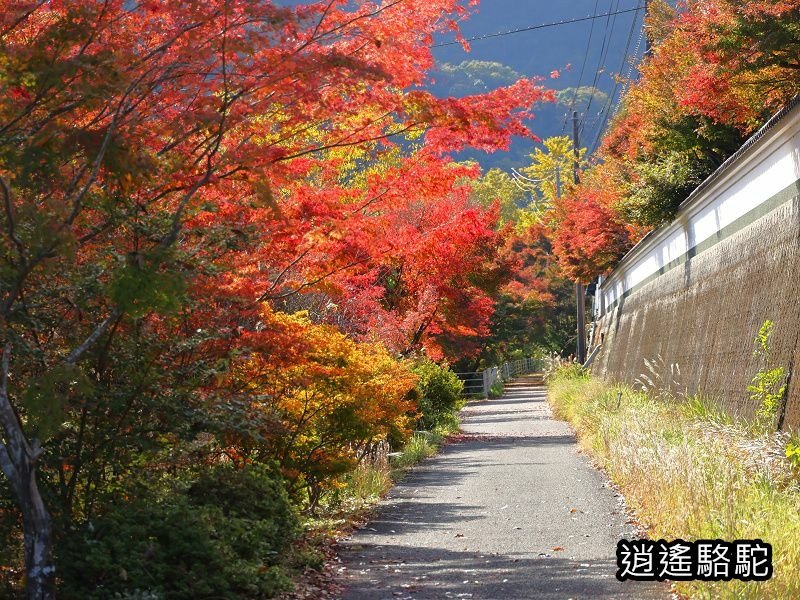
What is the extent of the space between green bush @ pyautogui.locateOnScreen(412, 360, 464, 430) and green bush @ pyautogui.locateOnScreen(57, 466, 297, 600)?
1775 cm

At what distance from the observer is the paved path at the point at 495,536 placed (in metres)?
8.28

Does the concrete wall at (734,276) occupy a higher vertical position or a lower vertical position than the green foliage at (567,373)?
higher

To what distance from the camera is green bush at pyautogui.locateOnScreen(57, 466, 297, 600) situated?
696 centimetres

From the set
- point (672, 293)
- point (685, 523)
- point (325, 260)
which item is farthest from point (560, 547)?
point (672, 293)

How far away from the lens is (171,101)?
806 cm

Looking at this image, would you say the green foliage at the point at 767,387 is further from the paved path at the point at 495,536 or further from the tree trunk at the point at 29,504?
the tree trunk at the point at 29,504

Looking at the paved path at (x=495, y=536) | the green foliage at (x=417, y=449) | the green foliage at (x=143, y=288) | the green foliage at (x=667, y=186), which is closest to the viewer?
the green foliage at (x=143, y=288)

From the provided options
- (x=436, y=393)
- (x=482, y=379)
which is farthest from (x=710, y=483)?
(x=482, y=379)

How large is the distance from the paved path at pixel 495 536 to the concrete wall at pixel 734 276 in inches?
88.0

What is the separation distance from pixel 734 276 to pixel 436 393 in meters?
13.8

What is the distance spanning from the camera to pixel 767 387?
36.5ft

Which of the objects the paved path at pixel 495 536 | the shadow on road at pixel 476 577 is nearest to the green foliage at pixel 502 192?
the paved path at pixel 495 536

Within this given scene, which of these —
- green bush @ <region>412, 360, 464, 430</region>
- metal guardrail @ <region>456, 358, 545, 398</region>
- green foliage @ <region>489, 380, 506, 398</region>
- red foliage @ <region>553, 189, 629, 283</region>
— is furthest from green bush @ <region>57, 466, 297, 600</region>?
green foliage @ <region>489, 380, 506, 398</region>

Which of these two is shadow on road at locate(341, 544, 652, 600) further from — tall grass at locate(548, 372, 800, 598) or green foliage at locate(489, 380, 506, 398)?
green foliage at locate(489, 380, 506, 398)
